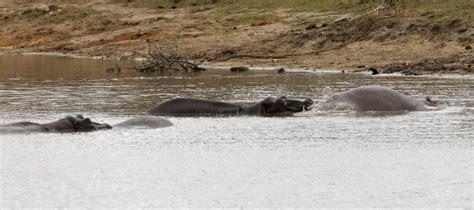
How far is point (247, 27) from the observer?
3133 cm

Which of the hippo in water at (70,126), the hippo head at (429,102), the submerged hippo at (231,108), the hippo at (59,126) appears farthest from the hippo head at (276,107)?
the hippo at (59,126)

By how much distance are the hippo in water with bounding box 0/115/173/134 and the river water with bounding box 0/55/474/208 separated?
300 millimetres

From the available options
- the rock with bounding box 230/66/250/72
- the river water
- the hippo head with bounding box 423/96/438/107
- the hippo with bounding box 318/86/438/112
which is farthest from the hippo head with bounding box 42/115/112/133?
the rock with bounding box 230/66/250/72

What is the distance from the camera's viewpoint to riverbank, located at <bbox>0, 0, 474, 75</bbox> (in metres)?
24.1

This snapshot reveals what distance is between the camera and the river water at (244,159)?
889 cm

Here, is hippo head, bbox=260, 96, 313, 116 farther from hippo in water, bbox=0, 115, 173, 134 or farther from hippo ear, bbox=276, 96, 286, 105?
hippo in water, bbox=0, 115, 173, 134

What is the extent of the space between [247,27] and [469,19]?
25.8 ft

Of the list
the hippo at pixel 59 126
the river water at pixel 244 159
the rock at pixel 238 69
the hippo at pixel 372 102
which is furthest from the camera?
the rock at pixel 238 69

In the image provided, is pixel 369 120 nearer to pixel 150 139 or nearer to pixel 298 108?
pixel 298 108

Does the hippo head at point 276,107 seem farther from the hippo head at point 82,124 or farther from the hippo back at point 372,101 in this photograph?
the hippo head at point 82,124

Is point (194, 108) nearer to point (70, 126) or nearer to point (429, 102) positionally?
point (70, 126)

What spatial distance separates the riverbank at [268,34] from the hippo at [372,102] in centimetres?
635

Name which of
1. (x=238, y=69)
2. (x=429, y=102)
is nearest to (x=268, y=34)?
(x=238, y=69)

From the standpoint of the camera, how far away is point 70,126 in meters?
13.2
